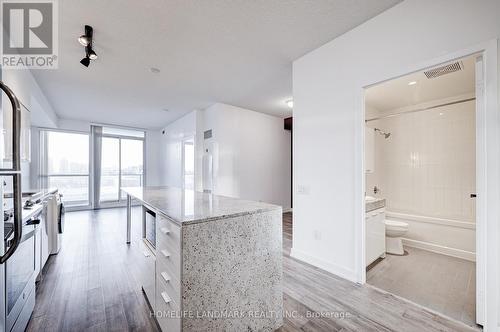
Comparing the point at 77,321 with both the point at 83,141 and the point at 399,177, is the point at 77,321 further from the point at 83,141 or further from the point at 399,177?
the point at 83,141

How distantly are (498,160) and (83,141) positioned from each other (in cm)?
835

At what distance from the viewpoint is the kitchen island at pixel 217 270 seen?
3.99ft

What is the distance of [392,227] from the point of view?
3004 millimetres

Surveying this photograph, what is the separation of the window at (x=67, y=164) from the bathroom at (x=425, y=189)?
Result: 24.6ft

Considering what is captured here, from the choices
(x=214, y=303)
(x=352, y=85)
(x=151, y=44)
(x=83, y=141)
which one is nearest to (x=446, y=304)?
(x=214, y=303)

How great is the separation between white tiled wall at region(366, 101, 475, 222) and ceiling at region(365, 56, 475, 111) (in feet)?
0.82

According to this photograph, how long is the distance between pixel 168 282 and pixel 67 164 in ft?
22.2

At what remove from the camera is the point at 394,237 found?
10.1 ft

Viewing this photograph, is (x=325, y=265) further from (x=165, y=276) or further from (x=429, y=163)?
(x=429, y=163)

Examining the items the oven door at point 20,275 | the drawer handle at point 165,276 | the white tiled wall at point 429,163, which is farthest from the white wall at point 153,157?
the white tiled wall at point 429,163

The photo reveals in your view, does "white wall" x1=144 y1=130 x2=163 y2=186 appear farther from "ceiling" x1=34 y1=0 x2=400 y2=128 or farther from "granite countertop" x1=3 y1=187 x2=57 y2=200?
"granite countertop" x1=3 y1=187 x2=57 y2=200

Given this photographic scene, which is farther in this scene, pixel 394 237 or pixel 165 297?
pixel 394 237

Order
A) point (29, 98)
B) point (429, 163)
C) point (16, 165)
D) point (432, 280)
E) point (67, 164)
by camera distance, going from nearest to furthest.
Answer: point (16, 165), point (432, 280), point (29, 98), point (429, 163), point (67, 164)

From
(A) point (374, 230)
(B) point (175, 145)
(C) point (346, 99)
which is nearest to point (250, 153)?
(B) point (175, 145)
